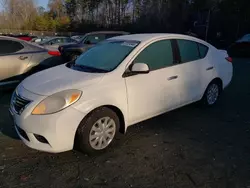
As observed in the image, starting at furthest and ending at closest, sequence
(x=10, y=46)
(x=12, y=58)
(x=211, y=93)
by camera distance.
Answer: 1. (x=10, y=46)
2. (x=12, y=58)
3. (x=211, y=93)

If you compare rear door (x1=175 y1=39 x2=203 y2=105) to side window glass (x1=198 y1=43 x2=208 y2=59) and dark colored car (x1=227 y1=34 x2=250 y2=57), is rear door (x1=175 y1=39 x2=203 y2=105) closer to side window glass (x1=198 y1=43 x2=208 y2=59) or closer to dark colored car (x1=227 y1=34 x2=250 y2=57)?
side window glass (x1=198 y1=43 x2=208 y2=59)

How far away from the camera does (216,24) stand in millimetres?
27547

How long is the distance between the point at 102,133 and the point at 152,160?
73 cm

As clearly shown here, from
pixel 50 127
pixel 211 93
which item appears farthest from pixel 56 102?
pixel 211 93

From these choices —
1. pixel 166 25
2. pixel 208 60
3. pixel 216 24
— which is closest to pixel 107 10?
pixel 166 25

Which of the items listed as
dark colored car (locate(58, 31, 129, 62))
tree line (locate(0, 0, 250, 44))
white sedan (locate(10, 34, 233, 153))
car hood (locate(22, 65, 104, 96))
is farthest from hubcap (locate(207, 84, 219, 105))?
tree line (locate(0, 0, 250, 44))

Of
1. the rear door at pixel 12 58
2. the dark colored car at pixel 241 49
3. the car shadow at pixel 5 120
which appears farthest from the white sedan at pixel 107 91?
the dark colored car at pixel 241 49

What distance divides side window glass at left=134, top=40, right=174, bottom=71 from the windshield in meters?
0.19

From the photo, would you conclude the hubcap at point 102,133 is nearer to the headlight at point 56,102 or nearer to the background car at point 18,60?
the headlight at point 56,102

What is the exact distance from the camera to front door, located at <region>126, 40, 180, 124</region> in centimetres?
380

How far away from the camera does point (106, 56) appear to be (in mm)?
4168

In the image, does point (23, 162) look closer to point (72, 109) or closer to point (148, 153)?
point (72, 109)

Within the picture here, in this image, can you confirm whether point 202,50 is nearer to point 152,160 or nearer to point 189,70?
point 189,70

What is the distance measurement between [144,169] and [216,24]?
89.2ft
